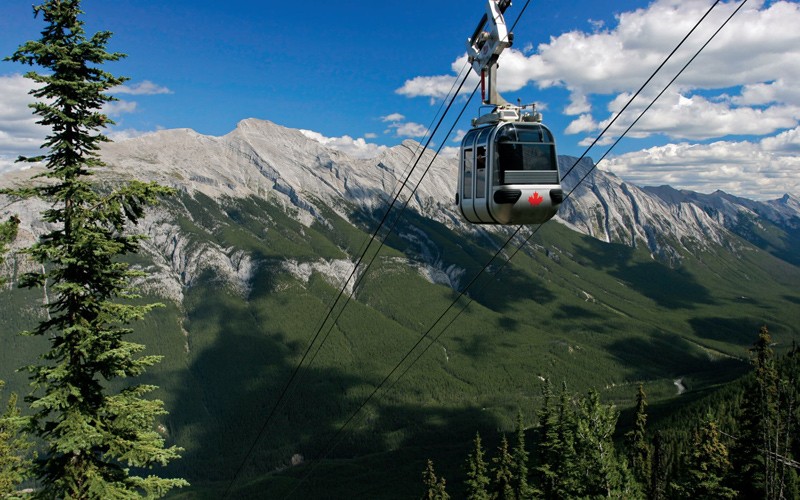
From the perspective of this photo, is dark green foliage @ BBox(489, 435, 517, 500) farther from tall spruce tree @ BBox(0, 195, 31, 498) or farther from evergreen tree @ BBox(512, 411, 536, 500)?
tall spruce tree @ BBox(0, 195, 31, 498)

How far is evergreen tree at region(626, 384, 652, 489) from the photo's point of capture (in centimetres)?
6311

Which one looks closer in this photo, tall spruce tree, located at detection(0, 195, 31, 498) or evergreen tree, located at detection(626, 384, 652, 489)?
tall spruce tree, located at detection(0, 195, 31, 498)

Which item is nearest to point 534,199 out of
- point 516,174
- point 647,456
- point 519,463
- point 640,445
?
point 516,174

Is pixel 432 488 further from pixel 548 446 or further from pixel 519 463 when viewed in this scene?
pixel 548 446

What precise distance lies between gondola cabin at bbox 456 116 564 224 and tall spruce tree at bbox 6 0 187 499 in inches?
449

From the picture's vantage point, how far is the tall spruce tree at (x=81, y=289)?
1633 centimetres

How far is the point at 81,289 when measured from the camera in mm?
16312

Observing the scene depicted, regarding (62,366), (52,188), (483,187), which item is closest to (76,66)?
(52,188)

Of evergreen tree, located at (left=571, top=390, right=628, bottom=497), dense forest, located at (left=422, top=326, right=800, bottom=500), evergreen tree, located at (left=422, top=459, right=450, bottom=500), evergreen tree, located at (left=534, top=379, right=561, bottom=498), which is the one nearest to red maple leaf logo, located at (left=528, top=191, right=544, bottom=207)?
dense forest, located at (left=422, top=326, right=800, bottom=500)

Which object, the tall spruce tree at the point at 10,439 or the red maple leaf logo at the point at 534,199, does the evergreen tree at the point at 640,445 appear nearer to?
the red maple leaf logo at the point at 534,199

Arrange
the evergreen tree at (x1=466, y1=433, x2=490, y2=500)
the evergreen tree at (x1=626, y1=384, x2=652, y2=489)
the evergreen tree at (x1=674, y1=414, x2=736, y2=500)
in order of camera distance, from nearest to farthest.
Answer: the evergreen tree at (x1=674, y1=414, x2=736, y2=500)
the evergreen tree at (x1=466, y1=433, x2=490, y2=500)
the evergreen tree at (x1=626, y1=384, x2=652, y2=489)

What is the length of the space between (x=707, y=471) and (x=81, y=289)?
4543cm

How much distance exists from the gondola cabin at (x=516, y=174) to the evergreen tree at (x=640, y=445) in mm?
52628

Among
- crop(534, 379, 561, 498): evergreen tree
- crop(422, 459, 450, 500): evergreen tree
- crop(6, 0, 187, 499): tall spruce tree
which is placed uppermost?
crop(6, 0, 187, 499): tall spruce tree
